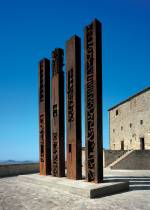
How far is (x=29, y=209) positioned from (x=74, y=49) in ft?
30.1

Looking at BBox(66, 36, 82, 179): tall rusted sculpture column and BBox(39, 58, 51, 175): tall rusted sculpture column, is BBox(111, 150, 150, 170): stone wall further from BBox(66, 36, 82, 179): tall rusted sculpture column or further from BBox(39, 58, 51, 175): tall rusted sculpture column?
BBox(66, 36, 82, 179): tall rusted sculpture column

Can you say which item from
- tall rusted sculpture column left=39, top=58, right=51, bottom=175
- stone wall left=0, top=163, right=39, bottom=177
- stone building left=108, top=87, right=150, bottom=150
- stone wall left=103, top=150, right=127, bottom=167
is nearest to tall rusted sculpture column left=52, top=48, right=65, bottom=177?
tall rusted sculpture column left=39, top=58, right=51, bottom=175

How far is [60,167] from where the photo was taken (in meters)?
18.3

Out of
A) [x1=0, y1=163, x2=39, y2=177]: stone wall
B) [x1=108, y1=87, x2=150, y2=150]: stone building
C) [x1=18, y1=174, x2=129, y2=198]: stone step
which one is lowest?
[x1=0, y1=163, x2=39, y2=177]: stone wall

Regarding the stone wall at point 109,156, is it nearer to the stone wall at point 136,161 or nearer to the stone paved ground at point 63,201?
the stone wall at point 136,161

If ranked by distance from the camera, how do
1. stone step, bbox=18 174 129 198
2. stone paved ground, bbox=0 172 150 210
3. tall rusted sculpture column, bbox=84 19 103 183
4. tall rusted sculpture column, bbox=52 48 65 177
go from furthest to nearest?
1. tall rusted sculpture column, bbox=52 48 65 177
2. tall rusted sculpture column, bbox=84 19 103 183
3. stone step, bbox=18 174 129 198
4. stone paved ground, bbox=0 172 150 210

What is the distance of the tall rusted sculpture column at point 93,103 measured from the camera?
15.2 meters

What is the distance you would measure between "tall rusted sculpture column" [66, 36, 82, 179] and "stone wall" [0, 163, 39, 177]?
27.9 feet

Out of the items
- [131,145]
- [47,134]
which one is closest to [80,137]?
[47,134]

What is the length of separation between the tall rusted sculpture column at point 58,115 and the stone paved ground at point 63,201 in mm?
3209

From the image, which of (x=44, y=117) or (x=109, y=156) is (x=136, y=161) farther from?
(x=44, y=117)

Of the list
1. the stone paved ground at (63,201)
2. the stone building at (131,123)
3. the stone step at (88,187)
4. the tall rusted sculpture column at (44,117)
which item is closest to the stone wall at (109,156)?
the stone building at (131,123)

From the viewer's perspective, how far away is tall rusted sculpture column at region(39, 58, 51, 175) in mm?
19980

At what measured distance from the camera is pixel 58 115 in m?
18.6
